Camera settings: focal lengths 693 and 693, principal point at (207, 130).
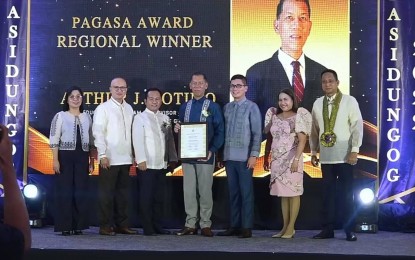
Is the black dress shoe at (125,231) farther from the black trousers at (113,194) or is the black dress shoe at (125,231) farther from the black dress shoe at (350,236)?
the black dress shoe at (350,236)

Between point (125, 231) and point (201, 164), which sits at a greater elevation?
point (201, 164)

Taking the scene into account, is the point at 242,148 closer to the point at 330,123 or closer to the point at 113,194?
the point at 330,123

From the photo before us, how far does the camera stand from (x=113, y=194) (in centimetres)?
619

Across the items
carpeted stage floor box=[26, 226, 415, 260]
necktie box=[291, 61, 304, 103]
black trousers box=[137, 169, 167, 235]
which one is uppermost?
necktie box=[291, 61, 304, 103]

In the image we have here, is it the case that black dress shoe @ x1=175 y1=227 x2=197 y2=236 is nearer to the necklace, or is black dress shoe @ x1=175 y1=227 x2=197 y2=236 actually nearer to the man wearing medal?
the man wearing medal

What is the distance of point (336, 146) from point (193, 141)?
4.02 ft

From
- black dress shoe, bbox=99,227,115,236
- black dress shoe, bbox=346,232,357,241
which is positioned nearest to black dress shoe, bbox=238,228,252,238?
black dress shoe, bbox=346,232,357,241

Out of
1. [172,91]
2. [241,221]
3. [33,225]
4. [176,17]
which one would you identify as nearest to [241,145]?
[241,221]

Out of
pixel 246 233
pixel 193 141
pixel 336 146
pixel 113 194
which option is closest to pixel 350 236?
Answer: pixel 336 146

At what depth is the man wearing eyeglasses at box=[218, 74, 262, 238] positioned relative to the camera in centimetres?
599

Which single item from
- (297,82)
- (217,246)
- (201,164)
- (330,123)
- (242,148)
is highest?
(297,82)

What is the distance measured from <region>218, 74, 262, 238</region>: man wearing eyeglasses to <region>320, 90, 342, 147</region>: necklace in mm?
554

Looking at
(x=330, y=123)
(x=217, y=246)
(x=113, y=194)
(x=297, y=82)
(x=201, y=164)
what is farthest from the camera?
(x=297, y=82)

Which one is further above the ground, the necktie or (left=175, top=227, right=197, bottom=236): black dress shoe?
the necktie
